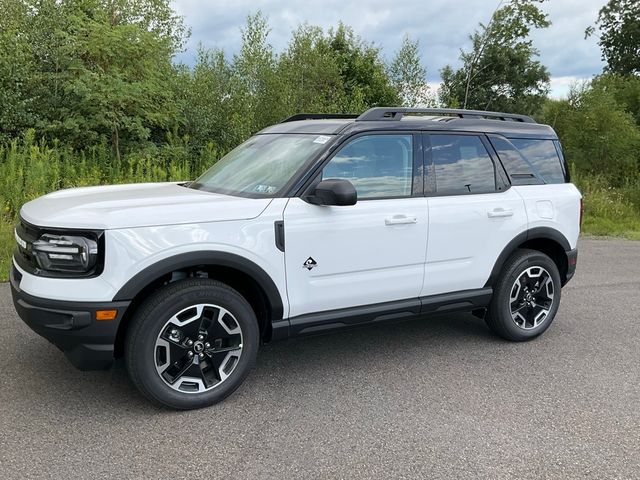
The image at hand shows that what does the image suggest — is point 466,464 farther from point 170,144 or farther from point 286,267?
point 170,144

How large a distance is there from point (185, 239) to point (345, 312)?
1.25 meters

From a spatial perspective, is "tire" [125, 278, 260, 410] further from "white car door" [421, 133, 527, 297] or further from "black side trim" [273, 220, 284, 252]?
"white car door" [421, 133, 527, 297]

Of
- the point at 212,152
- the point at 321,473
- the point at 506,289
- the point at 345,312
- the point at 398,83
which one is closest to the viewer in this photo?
the point at 321,473

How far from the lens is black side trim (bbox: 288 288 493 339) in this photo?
12.6 ft

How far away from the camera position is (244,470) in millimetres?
2906

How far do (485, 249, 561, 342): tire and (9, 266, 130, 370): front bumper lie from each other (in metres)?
3.03

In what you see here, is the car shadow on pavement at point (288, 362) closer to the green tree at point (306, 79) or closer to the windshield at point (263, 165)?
the windshield at point (263, 165)

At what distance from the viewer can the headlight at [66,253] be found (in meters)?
3.18

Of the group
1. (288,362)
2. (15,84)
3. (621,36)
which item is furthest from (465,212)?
(621,36)

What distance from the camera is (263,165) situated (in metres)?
4.22

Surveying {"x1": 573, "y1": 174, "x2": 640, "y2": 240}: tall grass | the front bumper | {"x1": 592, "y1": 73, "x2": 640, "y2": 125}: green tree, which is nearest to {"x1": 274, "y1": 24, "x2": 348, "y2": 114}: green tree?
{"x1": 573, "y1": 174, "x2": 640, "y2": 240}: tall grass

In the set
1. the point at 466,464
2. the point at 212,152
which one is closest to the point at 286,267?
the point at 466,464

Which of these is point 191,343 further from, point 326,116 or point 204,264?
point 326,116

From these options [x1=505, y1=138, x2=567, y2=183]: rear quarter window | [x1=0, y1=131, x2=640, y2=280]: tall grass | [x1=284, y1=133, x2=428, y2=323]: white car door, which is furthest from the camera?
[x1=0, y1=131, x2=640, y2=280]: tall grass
